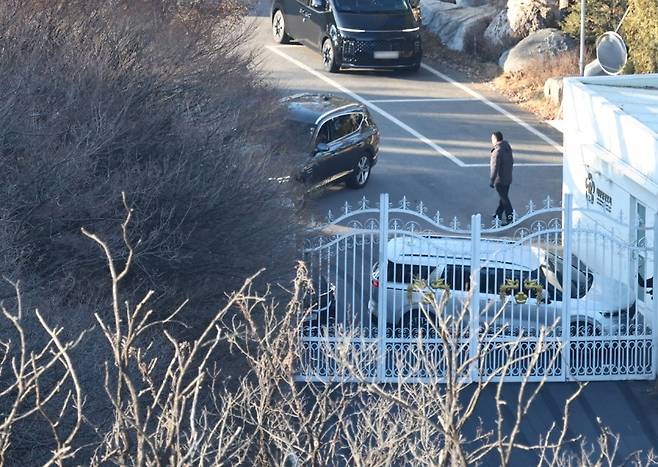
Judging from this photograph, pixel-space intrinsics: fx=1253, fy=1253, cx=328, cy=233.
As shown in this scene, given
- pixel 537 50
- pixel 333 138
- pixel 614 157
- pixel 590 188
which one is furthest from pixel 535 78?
pixel 614 157

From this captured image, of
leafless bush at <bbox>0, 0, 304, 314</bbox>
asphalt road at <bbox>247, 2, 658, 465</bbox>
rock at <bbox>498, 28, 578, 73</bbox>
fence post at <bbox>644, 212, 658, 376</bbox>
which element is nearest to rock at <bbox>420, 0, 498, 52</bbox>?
asphalt road at <bbox>247, 2, 658, 465</bbox>

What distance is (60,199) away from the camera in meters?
11.1

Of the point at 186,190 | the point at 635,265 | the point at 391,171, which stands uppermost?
the point at 186,190

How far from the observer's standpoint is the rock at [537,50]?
26.1 m

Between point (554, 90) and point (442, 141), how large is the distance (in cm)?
315

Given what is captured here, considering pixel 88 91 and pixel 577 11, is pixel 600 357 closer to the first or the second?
pixel 88 91

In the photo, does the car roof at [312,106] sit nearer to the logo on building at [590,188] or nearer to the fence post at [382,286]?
the logo on building at [590,188]

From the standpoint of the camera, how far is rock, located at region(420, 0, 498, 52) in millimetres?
28500

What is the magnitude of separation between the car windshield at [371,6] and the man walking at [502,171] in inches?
342

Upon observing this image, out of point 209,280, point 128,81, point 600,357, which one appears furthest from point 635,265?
point 128,81

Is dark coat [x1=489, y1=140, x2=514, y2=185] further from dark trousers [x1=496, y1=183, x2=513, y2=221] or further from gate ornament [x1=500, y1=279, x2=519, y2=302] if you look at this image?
gate ornament [x1=500, y1=279, x2=519, y2=302]

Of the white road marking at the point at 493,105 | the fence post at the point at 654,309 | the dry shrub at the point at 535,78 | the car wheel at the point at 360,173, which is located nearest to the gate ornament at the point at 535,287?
the fence post at the point at 654,309

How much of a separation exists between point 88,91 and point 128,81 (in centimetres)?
75

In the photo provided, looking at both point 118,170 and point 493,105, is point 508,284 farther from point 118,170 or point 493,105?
point 493,105
